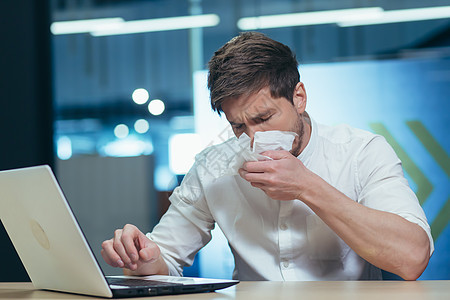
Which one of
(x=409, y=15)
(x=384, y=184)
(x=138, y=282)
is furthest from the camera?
(x=409, y=15)

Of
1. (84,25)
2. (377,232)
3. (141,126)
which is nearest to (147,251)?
(377,232)

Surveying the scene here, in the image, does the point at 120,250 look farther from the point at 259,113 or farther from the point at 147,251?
the point at 259,113

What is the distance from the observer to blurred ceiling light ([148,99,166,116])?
11.9 ft

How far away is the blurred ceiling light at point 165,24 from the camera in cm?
367

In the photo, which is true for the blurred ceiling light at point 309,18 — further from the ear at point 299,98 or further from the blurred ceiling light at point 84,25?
the ear at point 299,98

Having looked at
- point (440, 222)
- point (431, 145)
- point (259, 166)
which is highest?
point (259, 166)

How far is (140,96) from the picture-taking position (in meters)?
3.67

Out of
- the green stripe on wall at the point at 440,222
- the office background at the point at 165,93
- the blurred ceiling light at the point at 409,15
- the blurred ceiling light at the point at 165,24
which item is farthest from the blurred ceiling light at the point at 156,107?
the green stripe on wall at the point at 440,222

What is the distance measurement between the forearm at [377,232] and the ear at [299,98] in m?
0.34

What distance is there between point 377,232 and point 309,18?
8.31 feet

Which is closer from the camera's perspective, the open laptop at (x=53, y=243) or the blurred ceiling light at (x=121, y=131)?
the open laptop at (x=53, y=243)

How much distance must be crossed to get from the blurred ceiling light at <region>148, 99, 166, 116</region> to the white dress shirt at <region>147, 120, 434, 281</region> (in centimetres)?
198

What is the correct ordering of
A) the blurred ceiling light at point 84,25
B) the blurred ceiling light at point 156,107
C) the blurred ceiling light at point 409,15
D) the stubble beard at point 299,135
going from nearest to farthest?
1. the stubble beard at point 299,135
2. the blurred ceiling light at point 409,15
3. the blurred ceiling light at point 156,107
4. the blurred ceiling light at point 84,25

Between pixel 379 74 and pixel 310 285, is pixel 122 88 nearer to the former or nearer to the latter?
pixel 379 74
